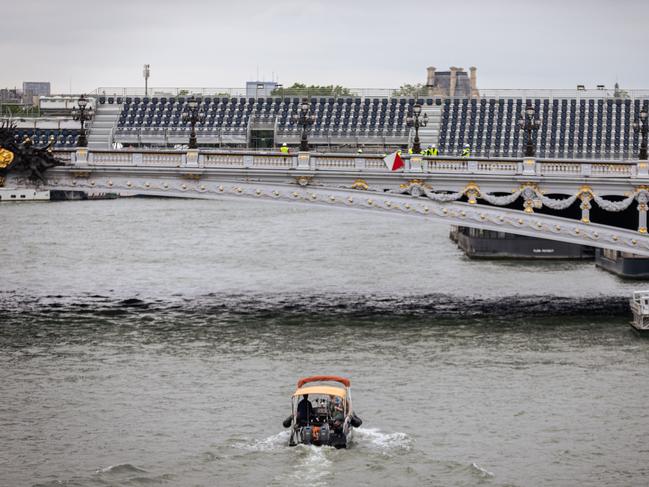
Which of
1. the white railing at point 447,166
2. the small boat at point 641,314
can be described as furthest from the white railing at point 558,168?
the small boat at point 641,314

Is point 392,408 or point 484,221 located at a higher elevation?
point 484,221

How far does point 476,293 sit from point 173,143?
136 feet

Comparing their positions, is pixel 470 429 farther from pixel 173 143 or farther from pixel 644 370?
pixel 173 143

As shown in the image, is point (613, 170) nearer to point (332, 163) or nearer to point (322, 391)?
point (332, 163)

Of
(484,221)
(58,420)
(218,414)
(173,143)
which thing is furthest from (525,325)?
(173,143)

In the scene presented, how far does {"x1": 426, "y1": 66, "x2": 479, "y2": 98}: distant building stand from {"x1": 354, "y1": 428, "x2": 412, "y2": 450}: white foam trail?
13059 cm

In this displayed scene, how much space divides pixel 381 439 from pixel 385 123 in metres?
69.2

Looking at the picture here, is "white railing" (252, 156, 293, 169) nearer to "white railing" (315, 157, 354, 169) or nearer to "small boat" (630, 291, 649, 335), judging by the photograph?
"white railing" (315, 157, 354, 169)

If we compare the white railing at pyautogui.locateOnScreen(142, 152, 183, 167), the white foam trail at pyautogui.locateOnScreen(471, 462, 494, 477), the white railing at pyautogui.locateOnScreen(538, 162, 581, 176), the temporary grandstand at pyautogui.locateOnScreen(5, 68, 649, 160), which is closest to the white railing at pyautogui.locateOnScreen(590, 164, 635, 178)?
the white railing at pyautogui.locateOnScreen(538, 162, 581, 176)

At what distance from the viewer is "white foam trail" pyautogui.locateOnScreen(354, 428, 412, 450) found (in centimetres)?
3947

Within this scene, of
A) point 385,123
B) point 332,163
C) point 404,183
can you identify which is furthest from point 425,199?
point 385,123

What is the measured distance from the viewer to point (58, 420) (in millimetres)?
42156

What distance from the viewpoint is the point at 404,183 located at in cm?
6116

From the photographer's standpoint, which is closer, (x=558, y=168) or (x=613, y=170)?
(x=613, y=170)
